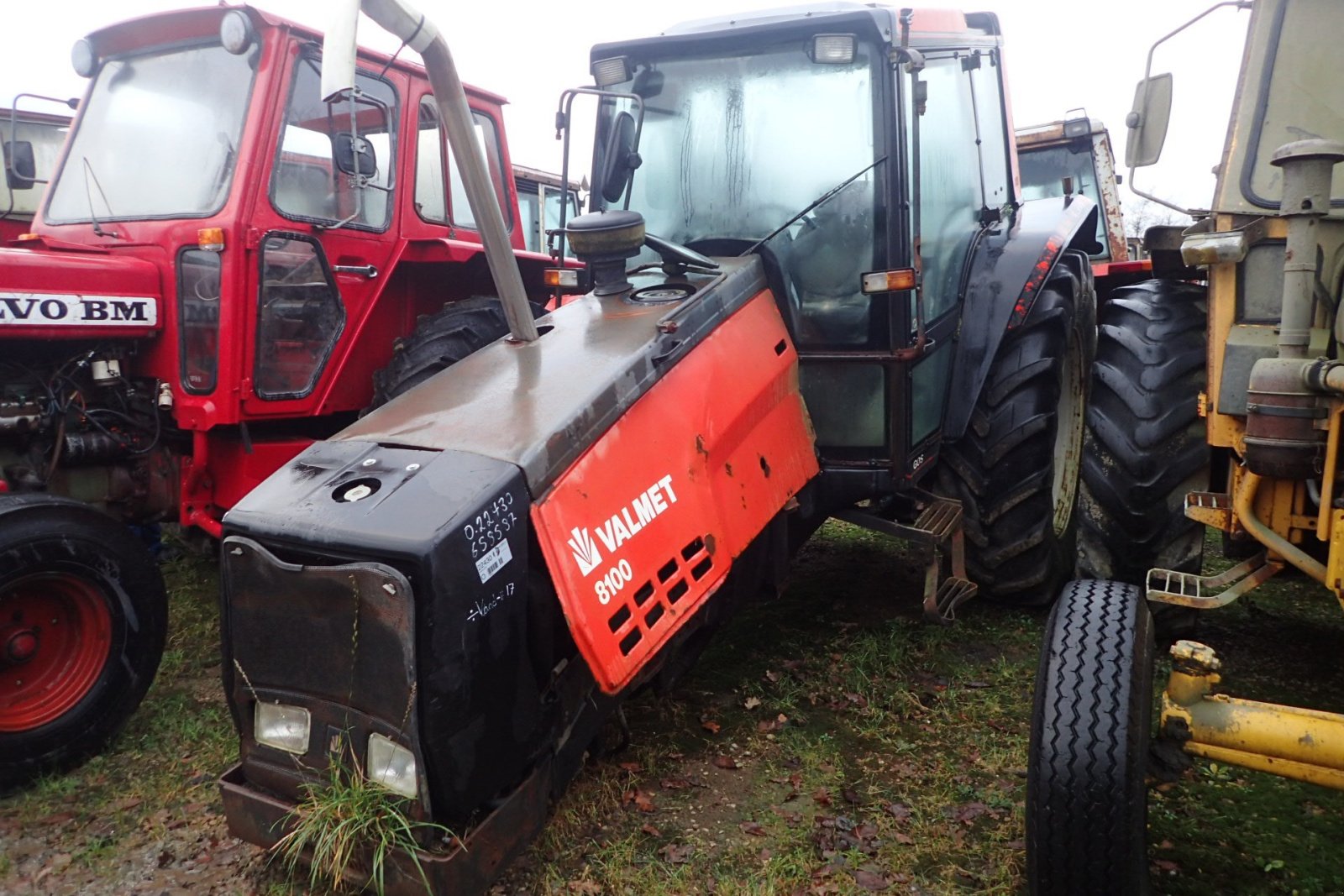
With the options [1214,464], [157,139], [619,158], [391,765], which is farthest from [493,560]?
[157,139]

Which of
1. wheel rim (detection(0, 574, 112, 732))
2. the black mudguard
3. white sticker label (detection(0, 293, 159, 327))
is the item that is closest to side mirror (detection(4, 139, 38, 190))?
white sticker label (detection(0, 293, 159, 327))

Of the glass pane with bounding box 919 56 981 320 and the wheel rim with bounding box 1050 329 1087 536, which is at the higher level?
the glass pane with bounding box 919 56 981 320

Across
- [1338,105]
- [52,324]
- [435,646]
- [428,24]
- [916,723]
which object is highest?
[428,24]

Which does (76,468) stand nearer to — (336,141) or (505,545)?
(336,141)

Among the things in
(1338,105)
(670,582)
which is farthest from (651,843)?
(1338,105)

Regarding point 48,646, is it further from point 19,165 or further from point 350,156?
point 19,165

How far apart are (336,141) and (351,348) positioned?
93 cm

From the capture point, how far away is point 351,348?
166 inches

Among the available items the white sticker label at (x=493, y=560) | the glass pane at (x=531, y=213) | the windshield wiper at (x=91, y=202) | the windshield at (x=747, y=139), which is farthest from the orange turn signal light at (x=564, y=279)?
the glass pane at (x=531, y=213)

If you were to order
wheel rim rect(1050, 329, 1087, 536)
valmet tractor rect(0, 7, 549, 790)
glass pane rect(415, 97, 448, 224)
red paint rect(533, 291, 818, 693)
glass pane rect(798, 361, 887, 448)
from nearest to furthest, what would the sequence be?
red paint rect(533, 291, 818, 693) < valmet tractor rect(0, 7, 549, 790) < glass pane rect(798, 361, 887, 448) < wheel rim rect(1050, 329, 1087, 536) < glass pane rect(415, 97, 448, 224)

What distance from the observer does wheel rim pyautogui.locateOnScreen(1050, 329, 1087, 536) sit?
422 centimetres

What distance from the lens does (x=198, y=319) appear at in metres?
3.78

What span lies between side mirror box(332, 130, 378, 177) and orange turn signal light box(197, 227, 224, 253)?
502 mm

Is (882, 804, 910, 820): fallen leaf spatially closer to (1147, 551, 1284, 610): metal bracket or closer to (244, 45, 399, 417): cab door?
(1147, 551, 1284, 610): metal bracket
